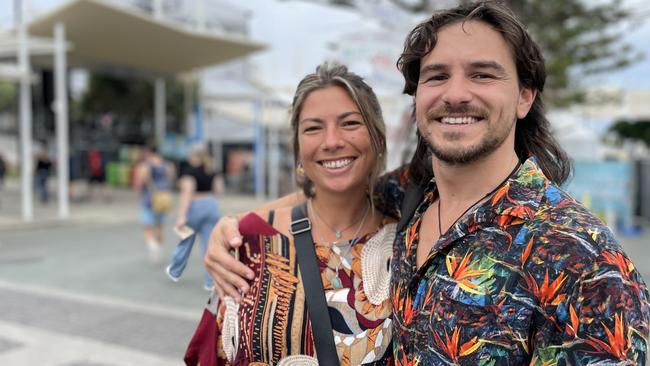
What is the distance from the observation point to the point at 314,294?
1.66 metres

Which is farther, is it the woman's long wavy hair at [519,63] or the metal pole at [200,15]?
the metal pole at [200,15]

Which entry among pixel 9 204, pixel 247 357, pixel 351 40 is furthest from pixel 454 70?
pixel 9 204

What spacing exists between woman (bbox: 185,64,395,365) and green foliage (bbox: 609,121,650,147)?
21.1m

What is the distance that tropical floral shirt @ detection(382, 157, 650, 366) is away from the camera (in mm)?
1038

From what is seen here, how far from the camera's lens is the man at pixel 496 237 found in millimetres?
1059

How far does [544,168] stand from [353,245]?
633 millimetres

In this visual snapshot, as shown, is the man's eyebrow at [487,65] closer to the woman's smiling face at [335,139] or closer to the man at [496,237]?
the man at [496,237]

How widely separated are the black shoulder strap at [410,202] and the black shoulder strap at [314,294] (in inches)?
11.5

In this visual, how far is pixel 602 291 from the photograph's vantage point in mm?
1037

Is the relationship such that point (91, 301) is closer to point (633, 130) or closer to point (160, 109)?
point (160, 109)

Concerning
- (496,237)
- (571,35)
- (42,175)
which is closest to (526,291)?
(496,237)

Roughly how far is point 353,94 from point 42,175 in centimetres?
1626

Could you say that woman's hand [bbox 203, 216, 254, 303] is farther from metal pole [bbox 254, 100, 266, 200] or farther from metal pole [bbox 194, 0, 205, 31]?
metal pole [bbox 194, 0, 205, 31]

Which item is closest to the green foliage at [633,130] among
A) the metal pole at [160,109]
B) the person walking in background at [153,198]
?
the metal pole at [160,109]
